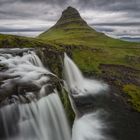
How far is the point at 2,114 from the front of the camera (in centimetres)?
3944

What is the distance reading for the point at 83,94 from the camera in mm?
81188

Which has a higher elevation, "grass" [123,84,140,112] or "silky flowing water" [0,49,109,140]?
"silky flowing water" [0,49,109,140]

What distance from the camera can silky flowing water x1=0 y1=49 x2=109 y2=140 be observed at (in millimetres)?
40406

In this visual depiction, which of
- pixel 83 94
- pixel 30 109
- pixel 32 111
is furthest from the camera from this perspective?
pixel 83 94

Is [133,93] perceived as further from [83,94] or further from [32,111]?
[32,111]

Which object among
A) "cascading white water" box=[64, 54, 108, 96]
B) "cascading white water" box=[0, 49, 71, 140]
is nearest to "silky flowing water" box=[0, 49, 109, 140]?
"cascading white water" box=[0, 49, 71, 140]

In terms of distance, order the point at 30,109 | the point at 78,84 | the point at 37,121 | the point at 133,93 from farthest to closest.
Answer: the point at 78,84 < the point at 133,93 < the point at 37,121 < the point at 30,109

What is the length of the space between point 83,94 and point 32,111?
39.8m

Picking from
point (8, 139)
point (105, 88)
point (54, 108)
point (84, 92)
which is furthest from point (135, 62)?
point (8, 139)

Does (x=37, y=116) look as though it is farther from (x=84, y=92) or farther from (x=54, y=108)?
(x=84, y=92)

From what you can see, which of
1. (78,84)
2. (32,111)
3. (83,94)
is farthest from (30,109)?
(78,84)

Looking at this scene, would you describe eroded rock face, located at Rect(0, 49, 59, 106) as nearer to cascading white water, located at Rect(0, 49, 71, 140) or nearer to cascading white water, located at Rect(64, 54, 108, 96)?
cascading white water, located at Rect(0, 49, 71, 140)

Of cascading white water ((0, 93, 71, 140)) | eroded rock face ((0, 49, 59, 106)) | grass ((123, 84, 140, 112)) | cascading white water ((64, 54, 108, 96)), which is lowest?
grass ((123, 84, 140, 112))

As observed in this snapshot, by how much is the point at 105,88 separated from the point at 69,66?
518 inches
